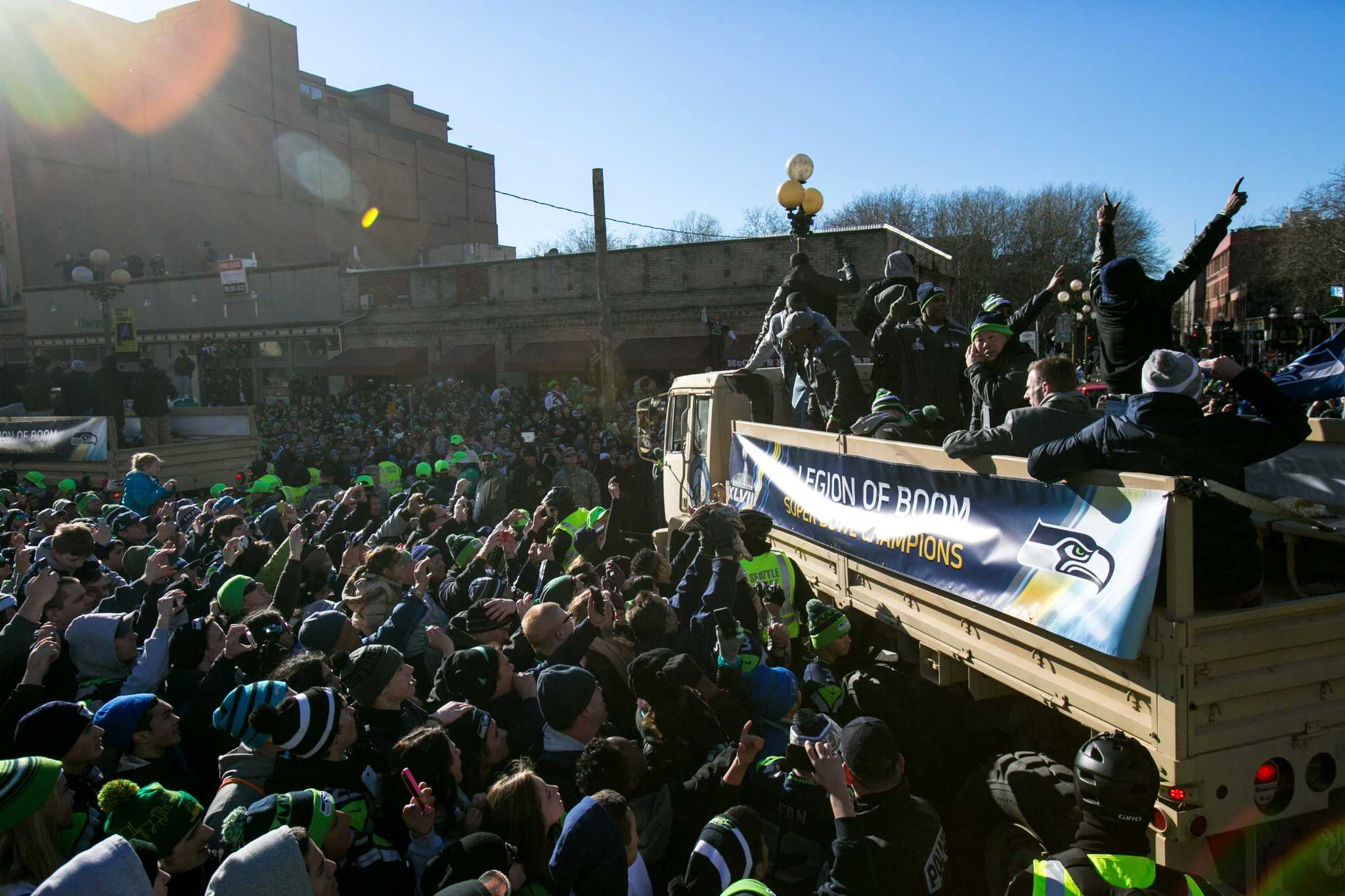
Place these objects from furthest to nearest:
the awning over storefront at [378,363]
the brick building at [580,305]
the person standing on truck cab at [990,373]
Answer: the awning over storefront at [378,363] < the brick building at [580,305] < the person standing on truck cab at [990,373]

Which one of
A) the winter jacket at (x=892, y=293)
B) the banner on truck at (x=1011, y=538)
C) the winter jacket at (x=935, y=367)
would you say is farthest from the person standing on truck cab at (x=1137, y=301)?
the winter jacket at (x=892, y=293)

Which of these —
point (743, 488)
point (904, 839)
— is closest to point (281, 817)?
point (904, 839)

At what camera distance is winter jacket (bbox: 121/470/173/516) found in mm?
9391

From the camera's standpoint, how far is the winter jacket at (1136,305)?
5000 mm

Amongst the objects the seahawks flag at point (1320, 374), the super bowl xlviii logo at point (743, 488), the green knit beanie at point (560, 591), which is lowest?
the green knit beanie at point (560, 591)

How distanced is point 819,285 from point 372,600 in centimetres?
599

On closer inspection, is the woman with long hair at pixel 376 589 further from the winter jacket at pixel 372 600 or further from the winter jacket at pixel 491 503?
the winter jacket at pixel 491 503

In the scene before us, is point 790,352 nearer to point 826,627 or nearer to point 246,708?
point 826,627

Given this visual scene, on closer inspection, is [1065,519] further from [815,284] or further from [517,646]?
[815,284]

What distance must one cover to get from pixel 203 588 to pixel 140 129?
139ft

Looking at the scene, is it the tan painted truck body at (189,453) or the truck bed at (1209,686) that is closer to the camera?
the truck bed at (1209,686)

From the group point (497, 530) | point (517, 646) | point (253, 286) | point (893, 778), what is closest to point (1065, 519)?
point (893, 778)

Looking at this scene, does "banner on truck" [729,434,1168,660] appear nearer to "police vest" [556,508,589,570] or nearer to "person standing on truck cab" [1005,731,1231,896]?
"person standing on truck cab" [1005,731,1231,896]

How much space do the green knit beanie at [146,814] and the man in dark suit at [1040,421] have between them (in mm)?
3528
